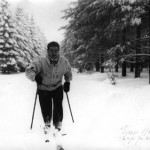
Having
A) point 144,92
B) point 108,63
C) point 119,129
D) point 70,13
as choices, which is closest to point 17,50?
point 70,13

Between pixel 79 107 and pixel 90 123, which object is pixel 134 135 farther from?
pixel 79 107

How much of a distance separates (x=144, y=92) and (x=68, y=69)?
5659 mm

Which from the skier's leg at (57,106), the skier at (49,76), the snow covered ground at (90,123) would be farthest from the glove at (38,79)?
the snow covered ground at (90,123)

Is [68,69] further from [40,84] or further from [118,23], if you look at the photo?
[118,23]

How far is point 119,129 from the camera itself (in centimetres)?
645

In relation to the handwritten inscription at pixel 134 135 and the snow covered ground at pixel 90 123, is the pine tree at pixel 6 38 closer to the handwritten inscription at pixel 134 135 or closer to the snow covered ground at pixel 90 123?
the snow covered ground at pixel 90 123

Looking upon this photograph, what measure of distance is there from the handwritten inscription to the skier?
58.3 inches

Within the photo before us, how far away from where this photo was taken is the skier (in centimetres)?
519

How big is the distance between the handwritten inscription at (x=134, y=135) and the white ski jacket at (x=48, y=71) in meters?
1.86

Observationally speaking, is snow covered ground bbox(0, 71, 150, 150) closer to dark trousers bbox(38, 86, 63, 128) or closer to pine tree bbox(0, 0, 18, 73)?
dark trousers bbox(38, 86, 63, 128)

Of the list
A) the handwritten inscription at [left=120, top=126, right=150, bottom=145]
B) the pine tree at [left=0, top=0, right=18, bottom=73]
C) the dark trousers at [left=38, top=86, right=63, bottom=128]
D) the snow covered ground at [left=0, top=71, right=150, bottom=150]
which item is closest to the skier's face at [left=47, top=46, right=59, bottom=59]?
the dark trousers at [left=38, top=86, right=63, bottom=128]

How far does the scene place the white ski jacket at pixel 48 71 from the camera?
17.1 feet

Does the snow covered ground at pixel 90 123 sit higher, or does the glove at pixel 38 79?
the glove at pixel 38 79

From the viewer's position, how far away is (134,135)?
5887mm
